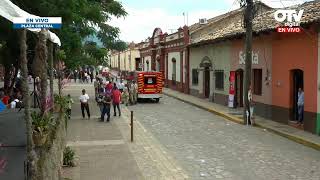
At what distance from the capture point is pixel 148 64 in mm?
64125

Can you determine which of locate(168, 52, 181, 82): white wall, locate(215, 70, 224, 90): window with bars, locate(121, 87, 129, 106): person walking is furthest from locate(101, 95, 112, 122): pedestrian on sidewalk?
locate(168, 52, 181, 82): white wall

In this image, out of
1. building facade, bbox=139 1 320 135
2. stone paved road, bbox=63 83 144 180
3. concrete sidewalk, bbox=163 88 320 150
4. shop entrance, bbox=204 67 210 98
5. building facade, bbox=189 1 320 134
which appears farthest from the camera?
shop entrance, bbox=204 67 210 98

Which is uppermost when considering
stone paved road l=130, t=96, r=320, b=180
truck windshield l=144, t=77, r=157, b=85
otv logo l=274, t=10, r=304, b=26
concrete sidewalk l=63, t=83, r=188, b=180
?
otv logo l=274, t=10, r=304, b=26

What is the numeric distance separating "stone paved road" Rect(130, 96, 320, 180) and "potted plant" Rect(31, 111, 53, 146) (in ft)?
12.0

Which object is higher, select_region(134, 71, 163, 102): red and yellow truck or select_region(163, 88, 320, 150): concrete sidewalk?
select_region(134, 71, 163, 102): red and yellow truck

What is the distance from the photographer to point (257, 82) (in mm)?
26750

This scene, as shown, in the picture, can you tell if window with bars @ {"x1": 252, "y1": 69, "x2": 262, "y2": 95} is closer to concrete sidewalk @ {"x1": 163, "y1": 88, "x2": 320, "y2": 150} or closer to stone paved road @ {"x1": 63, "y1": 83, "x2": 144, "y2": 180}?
concrete sidewalk @ {"x1": 163, "y1": 88, "x2": 320, "y2": 150}

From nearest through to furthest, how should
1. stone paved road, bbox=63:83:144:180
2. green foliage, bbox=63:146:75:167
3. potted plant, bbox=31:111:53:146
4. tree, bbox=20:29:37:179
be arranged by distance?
tree, bbox=20:29:37:179 → potted plant, bbox=31:111:53:146 → stone paved road, bbox=63:83:144:180 → green foliage, bbox=63:146:75:167

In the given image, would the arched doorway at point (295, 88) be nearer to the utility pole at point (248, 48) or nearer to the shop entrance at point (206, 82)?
the utility pole at point (248, 48)

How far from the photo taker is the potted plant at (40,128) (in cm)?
903

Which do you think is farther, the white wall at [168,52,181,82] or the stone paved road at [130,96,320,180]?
the white wall at [168,52,181,82]

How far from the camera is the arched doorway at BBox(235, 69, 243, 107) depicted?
29703 millimetres

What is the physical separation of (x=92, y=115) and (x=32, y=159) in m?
18.7

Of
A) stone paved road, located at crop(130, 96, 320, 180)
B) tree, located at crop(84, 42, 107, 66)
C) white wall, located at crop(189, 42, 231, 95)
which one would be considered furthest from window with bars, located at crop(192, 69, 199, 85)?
stone paved road, located at crop(130, 96, 320, 180)
